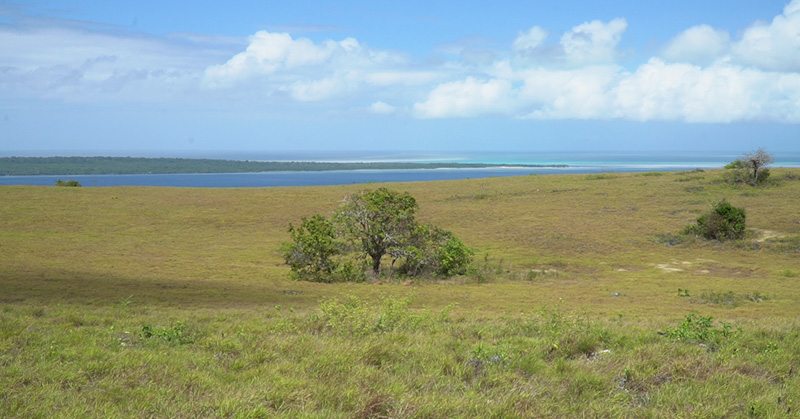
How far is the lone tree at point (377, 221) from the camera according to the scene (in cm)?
3719

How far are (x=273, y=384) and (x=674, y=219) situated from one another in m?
55.8

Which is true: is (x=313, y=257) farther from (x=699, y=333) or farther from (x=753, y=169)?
(x=753, y=169)

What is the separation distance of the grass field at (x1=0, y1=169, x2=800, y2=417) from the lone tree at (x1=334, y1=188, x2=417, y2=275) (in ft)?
8.11

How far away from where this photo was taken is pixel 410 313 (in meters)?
12.8

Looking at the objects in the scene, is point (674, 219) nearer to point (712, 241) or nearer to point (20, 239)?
point (712, 241)

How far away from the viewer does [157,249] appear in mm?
44188

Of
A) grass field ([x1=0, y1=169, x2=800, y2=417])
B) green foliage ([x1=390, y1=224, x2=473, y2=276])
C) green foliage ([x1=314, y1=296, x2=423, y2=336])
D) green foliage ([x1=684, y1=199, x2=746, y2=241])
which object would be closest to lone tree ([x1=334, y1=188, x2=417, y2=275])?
green foliage ([x1=390, y1=224, x2=473, y2=276])

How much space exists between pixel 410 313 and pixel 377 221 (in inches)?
967

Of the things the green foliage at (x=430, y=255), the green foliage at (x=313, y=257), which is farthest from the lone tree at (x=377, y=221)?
the green foliage at (x=313, y=257)

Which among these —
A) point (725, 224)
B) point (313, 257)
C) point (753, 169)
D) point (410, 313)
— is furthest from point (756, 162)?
point (410, 313)

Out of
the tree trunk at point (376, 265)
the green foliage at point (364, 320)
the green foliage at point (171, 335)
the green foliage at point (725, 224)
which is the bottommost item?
the tree trunk at point (376, 265)

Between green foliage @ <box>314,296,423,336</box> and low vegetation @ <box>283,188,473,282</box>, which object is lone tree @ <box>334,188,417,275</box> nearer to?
low vegetation @ <box>283,188,473,282</box>

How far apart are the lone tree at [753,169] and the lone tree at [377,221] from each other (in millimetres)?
52456

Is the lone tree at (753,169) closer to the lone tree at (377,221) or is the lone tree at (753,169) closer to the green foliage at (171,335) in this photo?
the lone tree at (377,221)
